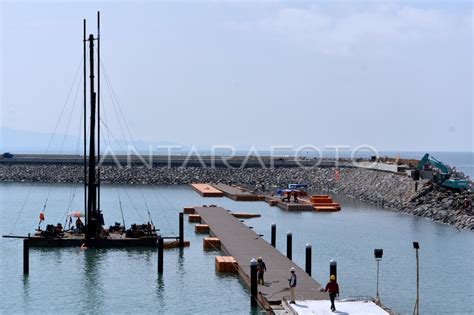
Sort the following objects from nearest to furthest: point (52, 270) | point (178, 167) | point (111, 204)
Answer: point (52, 270) < point (111, 204) < point (178, 167)

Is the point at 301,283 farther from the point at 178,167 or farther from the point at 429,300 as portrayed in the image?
the point at 178,167

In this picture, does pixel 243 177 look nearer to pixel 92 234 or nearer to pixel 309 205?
pixel 309 205

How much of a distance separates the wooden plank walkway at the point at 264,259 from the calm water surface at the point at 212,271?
108 cm

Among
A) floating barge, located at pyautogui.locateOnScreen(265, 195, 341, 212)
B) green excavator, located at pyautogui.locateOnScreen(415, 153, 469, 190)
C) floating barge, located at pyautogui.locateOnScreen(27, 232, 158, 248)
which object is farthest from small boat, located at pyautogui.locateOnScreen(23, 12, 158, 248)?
green excavator, located at pyautogui.locateOnScreen(415, 153, 469, 190)

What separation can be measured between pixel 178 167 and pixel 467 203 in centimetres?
6469

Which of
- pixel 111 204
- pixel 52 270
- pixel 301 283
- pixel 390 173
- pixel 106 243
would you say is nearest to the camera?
pixel 301 283

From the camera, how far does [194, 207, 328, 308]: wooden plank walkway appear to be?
33.2m

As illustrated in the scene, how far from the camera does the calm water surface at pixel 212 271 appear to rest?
35.4 m

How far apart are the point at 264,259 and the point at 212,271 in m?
2.55

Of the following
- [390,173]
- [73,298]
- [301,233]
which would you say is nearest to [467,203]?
[301,233]

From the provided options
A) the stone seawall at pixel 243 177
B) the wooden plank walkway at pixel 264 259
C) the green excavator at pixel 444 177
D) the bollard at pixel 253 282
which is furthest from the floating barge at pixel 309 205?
the bollard at pixel 253 282

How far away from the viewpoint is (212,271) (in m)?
41.8

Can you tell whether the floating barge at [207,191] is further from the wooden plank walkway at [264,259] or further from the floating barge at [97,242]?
the floating barge at [97,242]

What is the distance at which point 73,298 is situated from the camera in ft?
119
